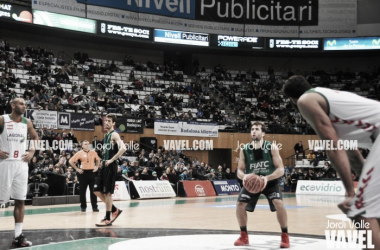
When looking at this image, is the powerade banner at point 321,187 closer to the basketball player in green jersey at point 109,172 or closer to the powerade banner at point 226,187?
the powerade banner at point 226,187

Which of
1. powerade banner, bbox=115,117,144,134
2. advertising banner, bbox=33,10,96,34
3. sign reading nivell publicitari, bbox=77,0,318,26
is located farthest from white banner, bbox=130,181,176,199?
sign reading nivell publicitari, bbox=77,0,318,26

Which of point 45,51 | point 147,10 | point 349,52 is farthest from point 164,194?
point 349,52

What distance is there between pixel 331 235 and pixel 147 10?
27709 millimetres

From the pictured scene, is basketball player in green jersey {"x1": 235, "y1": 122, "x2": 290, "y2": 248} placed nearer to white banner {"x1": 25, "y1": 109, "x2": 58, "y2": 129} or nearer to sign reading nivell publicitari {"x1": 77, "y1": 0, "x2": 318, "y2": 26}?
white banner {"x1": 25, "y1": 109, "x2": 58, "y2": 129}

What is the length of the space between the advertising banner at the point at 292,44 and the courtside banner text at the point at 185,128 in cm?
970

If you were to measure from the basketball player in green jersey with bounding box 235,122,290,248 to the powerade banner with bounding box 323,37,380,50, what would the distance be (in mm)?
31162

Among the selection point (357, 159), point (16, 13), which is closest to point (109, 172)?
point (357, 159)

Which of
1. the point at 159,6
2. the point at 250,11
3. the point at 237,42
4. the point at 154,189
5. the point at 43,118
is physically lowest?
the point at 154,189

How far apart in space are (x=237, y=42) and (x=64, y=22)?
1282 centimetres

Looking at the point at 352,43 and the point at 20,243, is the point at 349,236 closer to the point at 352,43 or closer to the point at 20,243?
the point at 20,243

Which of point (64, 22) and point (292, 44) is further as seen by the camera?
point (292, 44)

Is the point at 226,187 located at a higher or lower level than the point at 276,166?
lower

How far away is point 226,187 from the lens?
2617 cm

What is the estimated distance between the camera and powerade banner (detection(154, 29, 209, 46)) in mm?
34250
